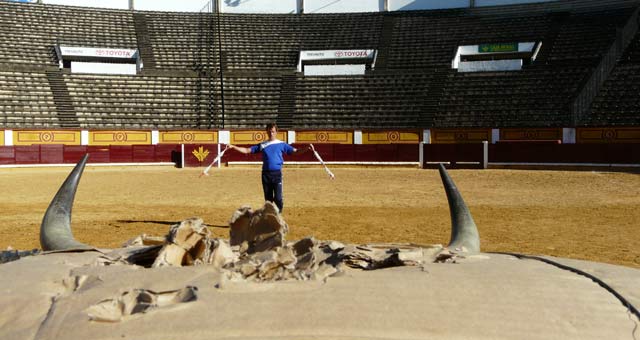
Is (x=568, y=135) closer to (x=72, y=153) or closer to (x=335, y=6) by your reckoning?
(x=335, y=6)

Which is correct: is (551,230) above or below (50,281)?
below

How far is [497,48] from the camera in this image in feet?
87.0

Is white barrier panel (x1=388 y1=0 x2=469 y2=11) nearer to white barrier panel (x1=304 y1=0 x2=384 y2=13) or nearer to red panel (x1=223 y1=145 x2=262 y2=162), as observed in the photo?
white barrier panel (x1=304 y1=0 x2=384 y2=13)

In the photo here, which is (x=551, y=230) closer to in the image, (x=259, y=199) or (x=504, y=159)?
(x=259, y=199)

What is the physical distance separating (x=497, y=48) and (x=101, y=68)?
57.8 ft

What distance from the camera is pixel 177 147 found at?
2364 centimetres

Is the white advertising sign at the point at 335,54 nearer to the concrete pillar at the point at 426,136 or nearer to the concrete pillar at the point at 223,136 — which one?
the concrete pillar at the point at 426,136

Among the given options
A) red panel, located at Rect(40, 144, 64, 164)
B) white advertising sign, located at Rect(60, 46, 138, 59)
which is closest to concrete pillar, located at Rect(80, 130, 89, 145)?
red panel, located at Rect(40, 144, 64, 164)

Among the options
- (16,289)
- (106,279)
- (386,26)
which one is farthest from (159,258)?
(386,26)

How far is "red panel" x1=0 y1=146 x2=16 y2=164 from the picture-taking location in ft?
72.1

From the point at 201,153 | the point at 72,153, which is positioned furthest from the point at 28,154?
the point at 201,153

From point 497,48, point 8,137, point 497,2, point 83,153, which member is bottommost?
point 83,153

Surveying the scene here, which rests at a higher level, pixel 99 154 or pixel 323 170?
pixel 99 154

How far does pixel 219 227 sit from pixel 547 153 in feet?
54.5
